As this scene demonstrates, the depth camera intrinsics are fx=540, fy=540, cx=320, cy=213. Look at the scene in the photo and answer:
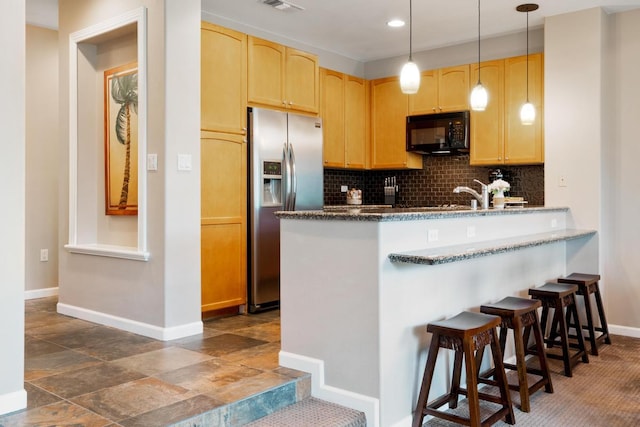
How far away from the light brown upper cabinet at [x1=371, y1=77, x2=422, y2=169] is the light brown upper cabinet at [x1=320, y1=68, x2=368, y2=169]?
122mm

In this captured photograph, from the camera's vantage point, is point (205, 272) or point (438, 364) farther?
point (205, 272)

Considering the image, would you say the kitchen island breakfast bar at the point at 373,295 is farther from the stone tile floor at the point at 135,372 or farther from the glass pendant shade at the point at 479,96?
the glass pendant shade at the point at 479,96

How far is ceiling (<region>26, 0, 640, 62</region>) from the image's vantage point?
14.9 feet

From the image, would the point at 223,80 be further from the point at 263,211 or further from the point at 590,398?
the point at 590,398

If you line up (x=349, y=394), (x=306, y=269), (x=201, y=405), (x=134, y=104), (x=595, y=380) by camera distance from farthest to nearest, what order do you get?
1. (x=134, y=104)
2. (x=595, y=380)
3. (x=306, y=269)
4. (x=349, y=394)
5. (x=201, y=405)

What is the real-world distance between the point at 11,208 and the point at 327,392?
1.77 metres

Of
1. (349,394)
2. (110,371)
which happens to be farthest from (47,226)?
(349,394)

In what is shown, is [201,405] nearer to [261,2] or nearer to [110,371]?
[110,371]

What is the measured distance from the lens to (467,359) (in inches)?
99.3

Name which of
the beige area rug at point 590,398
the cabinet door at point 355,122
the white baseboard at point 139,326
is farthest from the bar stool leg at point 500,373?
the cabinet door at point 355,122

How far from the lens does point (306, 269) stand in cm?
297

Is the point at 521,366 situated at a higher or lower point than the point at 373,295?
lower

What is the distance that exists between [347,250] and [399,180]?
396 cm

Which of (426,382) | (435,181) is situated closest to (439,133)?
(435,181)
